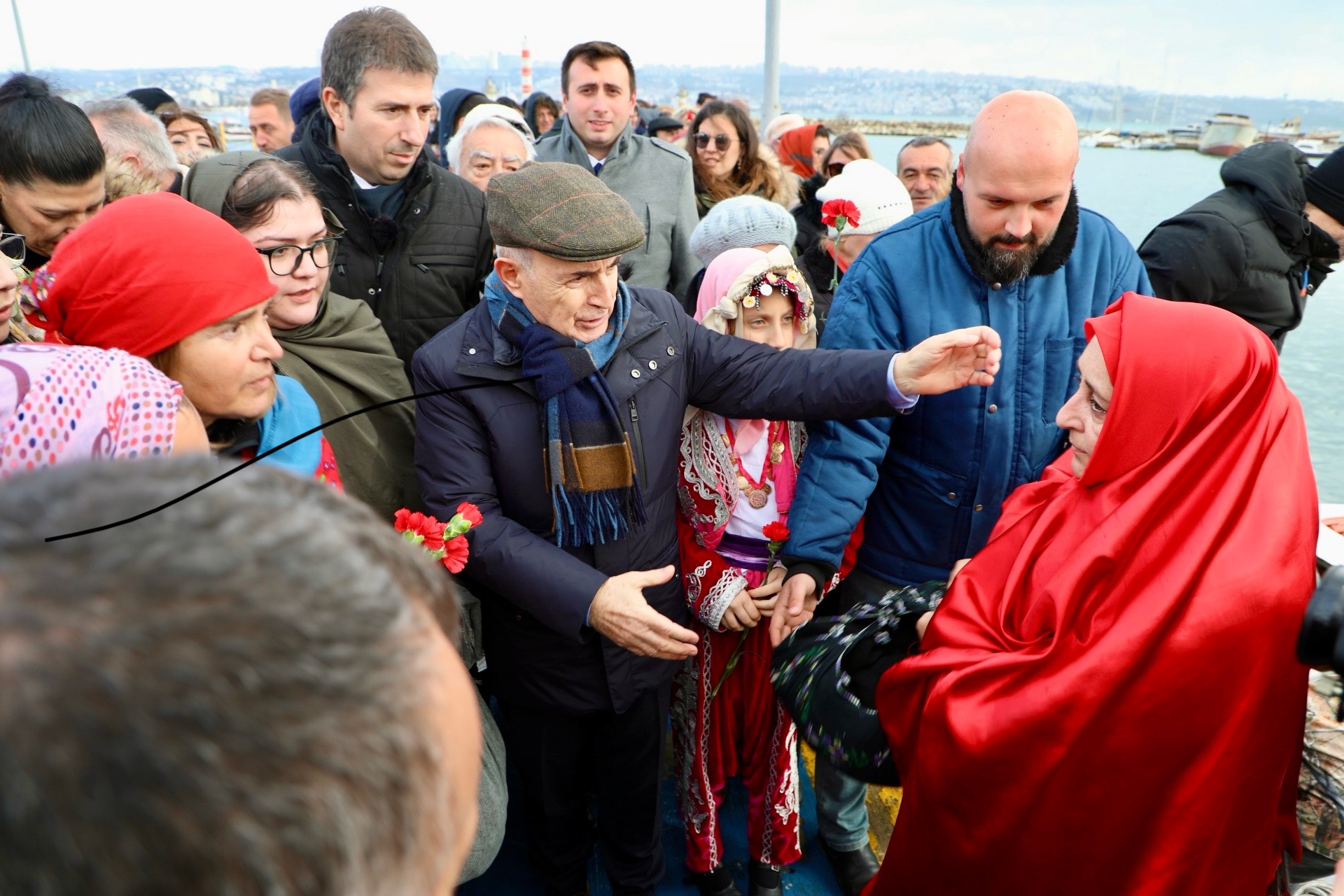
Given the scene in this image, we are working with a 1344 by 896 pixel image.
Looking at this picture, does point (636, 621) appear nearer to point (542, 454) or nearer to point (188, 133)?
point (542, 454)

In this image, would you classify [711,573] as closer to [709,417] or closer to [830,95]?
[709,417]

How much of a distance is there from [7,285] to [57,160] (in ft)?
3.12

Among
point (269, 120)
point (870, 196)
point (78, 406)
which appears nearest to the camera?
point (78, 406)

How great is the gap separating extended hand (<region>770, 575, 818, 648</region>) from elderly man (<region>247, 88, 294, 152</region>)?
22.9 feet

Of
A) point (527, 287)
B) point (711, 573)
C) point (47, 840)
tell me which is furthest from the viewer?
point (711, 573)

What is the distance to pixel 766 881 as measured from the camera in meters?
2.79

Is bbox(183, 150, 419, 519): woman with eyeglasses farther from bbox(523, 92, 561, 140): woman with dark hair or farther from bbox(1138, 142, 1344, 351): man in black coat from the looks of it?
bbox(523, 92, 561, 140): woman with dark hair

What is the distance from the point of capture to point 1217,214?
3783 millimetres

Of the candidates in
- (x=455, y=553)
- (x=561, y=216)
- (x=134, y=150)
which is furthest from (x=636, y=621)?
(x=134, y=150)

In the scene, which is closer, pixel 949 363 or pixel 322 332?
pixel 949 363

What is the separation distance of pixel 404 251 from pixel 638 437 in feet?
4.37

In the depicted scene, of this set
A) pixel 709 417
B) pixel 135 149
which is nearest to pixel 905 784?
pixel 709 417

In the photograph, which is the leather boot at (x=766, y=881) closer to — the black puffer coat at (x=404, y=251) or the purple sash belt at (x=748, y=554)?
the purple sash belt at (x=748, y=554)

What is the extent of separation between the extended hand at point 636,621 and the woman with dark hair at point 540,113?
305 inches
